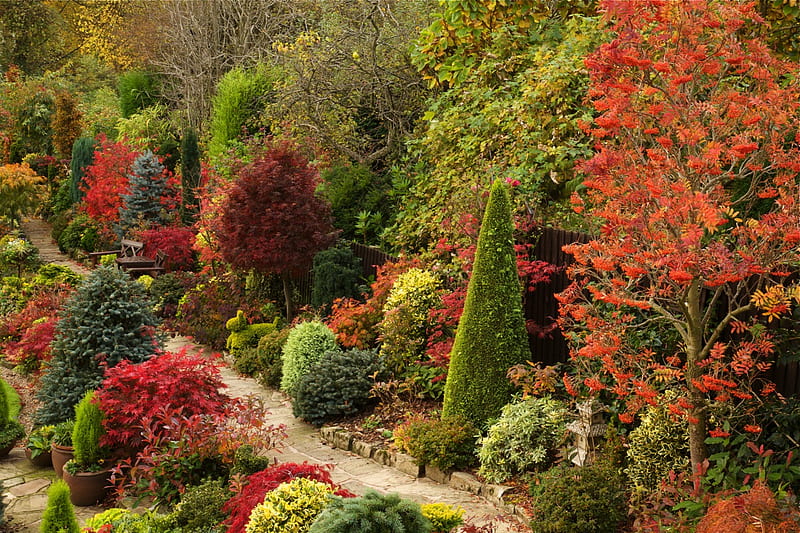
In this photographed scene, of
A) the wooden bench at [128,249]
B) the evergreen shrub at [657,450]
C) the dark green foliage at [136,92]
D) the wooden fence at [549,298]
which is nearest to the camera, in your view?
the evergreen shrub at [657,450]

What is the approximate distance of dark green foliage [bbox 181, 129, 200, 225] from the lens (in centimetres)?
1884

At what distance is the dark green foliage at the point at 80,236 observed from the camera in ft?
66.2

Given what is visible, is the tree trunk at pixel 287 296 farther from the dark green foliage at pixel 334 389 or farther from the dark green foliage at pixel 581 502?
the dark green foliage at pixel 581 502

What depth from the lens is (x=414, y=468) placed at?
24.4 ft

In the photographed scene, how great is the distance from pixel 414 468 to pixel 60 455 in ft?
11.4

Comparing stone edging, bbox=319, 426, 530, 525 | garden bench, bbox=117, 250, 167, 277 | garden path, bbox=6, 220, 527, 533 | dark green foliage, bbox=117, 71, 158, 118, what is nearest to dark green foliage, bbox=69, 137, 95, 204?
dark green foliage, bbox=117, 71, 158, 118

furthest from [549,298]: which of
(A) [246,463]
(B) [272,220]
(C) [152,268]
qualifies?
(C) [152,268]

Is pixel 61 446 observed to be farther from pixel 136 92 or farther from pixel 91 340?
pixel 136 92

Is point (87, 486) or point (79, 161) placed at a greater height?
point (79, 161)

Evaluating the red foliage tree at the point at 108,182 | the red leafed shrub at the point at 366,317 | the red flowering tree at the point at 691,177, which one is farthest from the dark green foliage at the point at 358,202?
the red foliage tree at the point at 108,182

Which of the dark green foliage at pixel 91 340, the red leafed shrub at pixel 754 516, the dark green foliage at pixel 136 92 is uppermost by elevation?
the dark green foliage at pixel 136 92

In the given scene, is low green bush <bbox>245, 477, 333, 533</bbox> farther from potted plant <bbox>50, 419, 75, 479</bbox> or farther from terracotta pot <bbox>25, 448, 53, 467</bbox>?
terracotta pot <bbox>25, 448, 53, 467</bbox>

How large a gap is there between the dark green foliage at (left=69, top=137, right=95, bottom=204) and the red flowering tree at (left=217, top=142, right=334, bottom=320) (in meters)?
12.6

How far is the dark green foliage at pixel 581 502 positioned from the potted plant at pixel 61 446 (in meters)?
4.57
